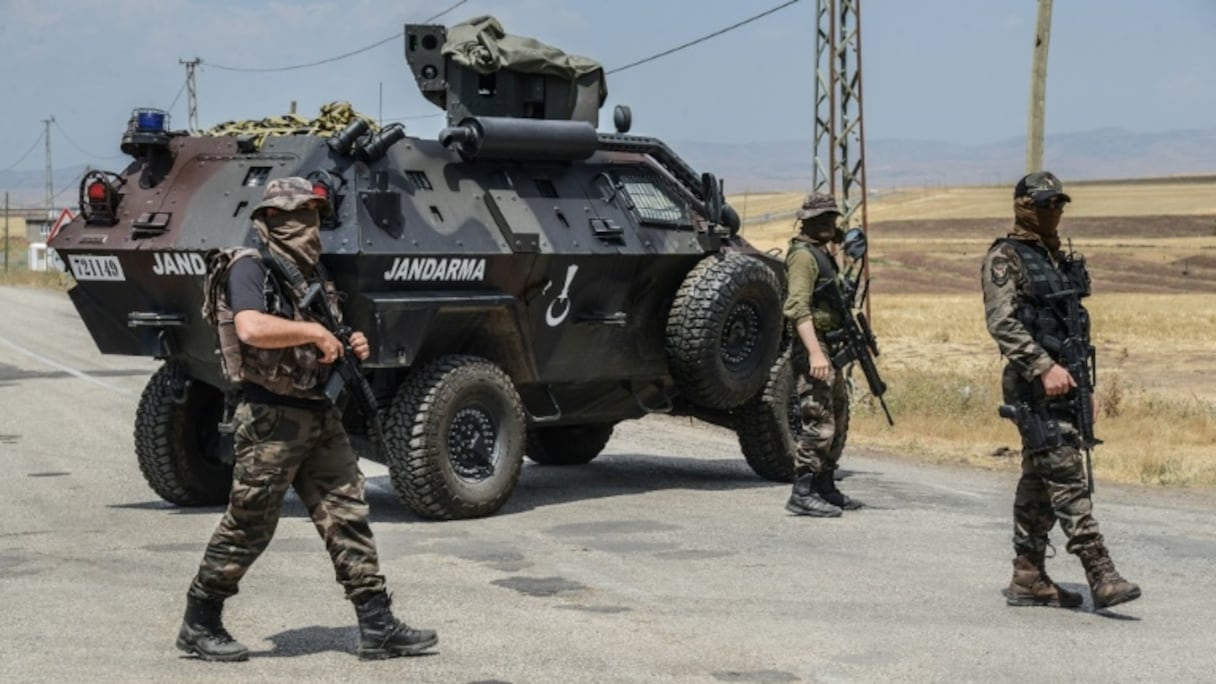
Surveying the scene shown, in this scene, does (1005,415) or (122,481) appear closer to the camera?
(1005,415)

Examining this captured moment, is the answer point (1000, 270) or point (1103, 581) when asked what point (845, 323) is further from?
point (1103, 581)

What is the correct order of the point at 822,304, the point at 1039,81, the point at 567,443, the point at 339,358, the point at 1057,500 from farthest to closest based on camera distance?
the point at 1039,81 < the point at 567,443 < the point at 822,304 < the point at 1057,500 < the point at 339,358

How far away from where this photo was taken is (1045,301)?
8.57 m

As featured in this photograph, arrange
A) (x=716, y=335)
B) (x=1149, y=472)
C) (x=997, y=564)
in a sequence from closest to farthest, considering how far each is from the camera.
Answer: (x=997, y=564), (x=716, y=335), (x=1149, y=472)

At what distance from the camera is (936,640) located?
26.0ft

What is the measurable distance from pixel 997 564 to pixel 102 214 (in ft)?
18.4

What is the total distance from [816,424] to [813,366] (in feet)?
1.36

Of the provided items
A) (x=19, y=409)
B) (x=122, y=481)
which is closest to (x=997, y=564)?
(x=122, y=481)

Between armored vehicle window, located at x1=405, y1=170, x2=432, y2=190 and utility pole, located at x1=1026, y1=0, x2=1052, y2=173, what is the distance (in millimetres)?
7967

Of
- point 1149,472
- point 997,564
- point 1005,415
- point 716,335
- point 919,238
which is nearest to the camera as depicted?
point 1005,415

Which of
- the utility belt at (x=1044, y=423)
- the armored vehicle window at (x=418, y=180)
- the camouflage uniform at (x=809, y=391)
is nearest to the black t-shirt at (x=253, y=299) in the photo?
the utility belt at (x=1044, y=423)

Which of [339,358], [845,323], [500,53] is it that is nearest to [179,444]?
[500,53]

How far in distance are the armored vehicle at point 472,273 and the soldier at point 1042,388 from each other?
3.66 m

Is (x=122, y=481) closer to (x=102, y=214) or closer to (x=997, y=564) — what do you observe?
(x=102, y=214)
